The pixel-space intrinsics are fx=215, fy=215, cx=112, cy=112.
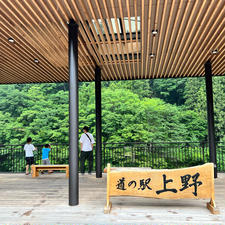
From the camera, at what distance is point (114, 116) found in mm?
15516

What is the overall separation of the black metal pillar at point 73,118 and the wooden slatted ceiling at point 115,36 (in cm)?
36

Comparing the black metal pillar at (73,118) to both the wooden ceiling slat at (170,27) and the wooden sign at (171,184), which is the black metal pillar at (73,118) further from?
the wooden ceiling slat at (170,27)

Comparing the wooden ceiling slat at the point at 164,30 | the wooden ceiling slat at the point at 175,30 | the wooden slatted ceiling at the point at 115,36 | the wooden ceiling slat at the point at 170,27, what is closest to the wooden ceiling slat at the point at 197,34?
the wooden slatted ceiling at the point at 115,36

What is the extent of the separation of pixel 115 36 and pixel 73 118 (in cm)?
209

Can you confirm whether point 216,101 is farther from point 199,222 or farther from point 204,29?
point 199,222

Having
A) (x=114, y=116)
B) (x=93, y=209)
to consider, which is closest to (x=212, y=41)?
(x=93, y=209)

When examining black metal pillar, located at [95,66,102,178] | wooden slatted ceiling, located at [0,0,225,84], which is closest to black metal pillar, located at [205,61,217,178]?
wooden slatted ceiling, located at [0,0,225,84]

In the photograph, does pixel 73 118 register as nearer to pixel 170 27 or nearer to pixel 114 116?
pixel 170 27

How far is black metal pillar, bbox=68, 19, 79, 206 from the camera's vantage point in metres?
3.73

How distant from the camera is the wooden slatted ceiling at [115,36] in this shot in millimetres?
3562

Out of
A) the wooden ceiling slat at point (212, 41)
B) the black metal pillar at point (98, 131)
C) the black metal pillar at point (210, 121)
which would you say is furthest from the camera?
the black metal pillar at point (98, 131)

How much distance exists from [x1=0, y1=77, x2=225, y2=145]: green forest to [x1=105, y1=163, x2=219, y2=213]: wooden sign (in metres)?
11.7

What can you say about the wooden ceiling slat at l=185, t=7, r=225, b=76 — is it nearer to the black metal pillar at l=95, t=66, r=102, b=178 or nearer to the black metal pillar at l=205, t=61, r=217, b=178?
the black metal pillar at l=205, t=61, r=217, b=178

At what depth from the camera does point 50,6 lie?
348cm
